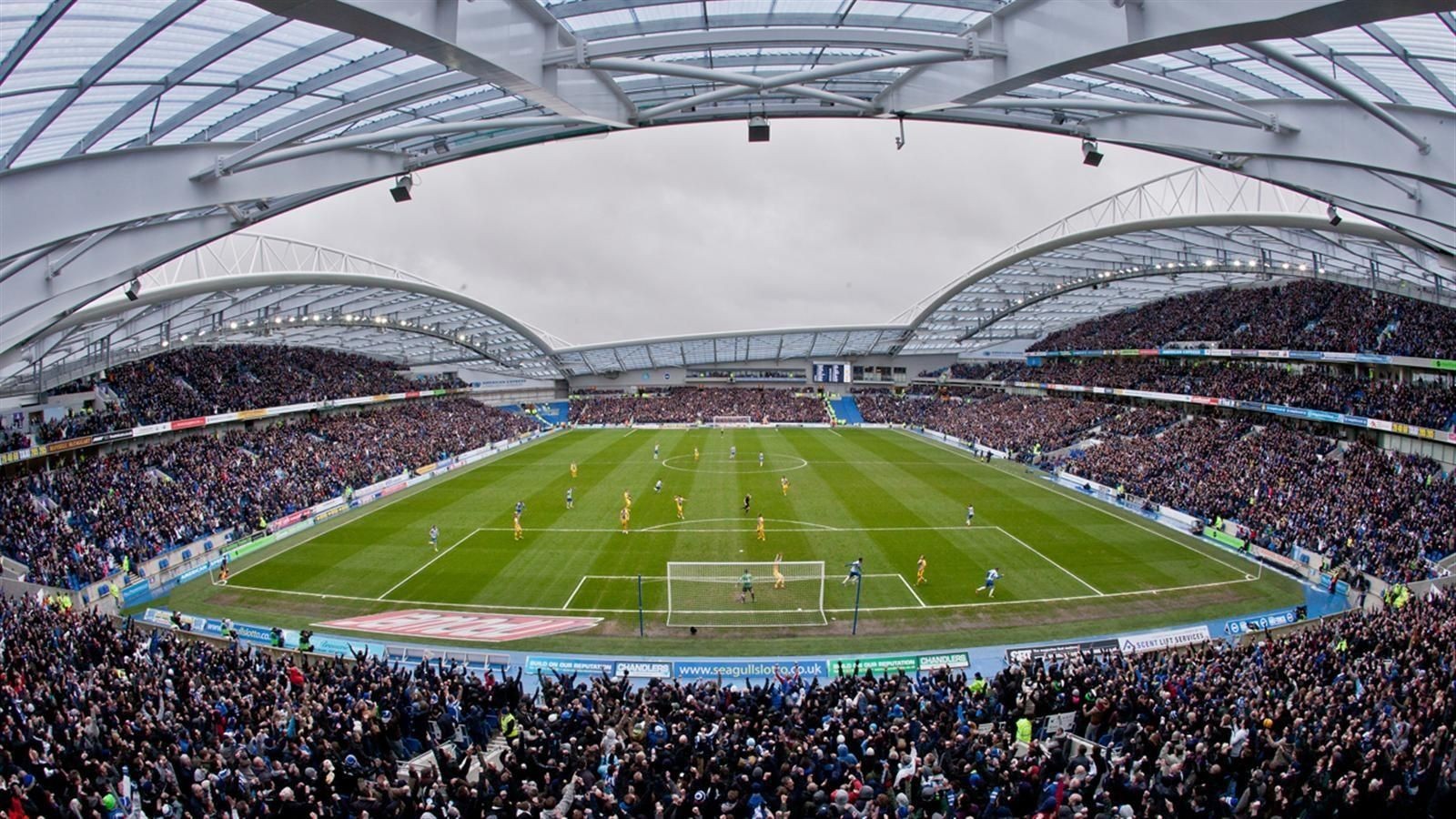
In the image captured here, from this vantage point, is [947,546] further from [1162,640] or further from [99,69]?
[99,69]

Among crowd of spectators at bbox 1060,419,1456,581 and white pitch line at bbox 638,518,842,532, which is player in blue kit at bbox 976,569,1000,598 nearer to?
white pitch line at bbox 638,518,842,532

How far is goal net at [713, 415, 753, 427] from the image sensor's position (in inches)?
3034

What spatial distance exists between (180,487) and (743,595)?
85.5 feet

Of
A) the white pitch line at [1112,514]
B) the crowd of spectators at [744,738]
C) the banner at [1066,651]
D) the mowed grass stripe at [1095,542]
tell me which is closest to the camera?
the crowd of spectators at [744,738]

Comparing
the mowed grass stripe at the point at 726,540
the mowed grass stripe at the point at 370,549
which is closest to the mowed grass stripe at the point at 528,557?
the mowed grass stripe at the point at 726,540

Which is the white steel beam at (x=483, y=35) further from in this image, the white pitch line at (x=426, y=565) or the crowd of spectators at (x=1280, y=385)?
the crowd of spectators at (x=1280, y=385)

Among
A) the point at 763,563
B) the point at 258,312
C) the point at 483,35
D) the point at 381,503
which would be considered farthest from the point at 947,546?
the point at 258,312

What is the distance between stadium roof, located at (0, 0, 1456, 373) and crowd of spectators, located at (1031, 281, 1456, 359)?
22293 millimetres

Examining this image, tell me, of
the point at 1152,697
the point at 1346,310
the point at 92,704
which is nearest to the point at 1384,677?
the point at 1152,697

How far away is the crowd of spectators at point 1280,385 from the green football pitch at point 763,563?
1069cm

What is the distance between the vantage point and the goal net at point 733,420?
77.1m

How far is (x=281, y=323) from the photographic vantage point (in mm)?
46156

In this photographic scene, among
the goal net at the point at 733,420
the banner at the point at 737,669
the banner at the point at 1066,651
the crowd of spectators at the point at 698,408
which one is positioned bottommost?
the banner at the point at 1066,651

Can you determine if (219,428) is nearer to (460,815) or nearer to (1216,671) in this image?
(460,815)
